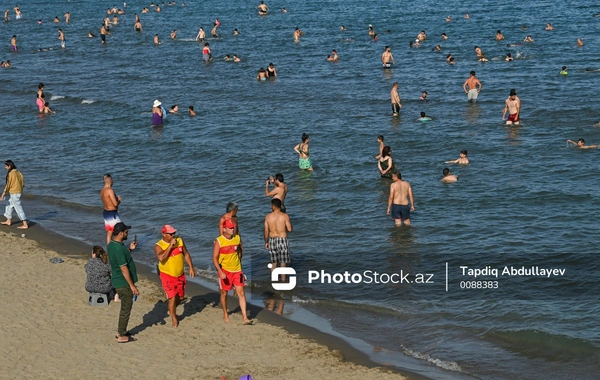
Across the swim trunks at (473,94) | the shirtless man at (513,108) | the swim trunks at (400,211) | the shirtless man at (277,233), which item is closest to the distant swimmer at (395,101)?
the swim trunks at (473,94)

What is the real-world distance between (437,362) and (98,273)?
529cm

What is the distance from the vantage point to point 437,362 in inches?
488

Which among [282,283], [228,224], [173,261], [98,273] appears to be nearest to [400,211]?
[282,283]

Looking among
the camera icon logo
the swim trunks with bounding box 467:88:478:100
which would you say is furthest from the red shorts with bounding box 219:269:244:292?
the swim trunks with bounding box 467:88:478:100

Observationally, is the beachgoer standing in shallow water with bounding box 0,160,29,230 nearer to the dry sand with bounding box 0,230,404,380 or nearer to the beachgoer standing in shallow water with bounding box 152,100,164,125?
the dry sand with bounding box 0,230,404,380

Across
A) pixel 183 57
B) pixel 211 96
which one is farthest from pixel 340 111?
pixel 183 57

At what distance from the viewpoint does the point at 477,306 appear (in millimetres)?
14609

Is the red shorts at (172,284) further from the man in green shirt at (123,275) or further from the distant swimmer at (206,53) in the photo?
the distant swimmer at (206,53)

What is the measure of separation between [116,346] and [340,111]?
790 inches

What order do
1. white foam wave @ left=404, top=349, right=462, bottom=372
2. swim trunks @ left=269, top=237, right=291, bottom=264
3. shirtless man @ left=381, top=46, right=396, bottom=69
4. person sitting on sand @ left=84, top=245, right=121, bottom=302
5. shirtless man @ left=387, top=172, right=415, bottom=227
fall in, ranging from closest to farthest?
1. white foam wave @ left=404, top=349, right=462, bottom=372
2. person sitting on sand @ left=84, top=245, right=121, bottom=302
3. swim trunks @ left=269, top=237, right=291, bottom=264
4. shirtless man @ left=387, top=172, right=415, bottom=227
5. shirtless man @ left=381, top=46, right=396, bottom=69

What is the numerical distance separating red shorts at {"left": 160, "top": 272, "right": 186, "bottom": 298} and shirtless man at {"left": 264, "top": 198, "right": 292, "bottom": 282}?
2.41 meters

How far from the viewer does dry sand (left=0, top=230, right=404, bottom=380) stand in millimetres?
11500

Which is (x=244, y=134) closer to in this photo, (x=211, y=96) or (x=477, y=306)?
(x=211, y=96)

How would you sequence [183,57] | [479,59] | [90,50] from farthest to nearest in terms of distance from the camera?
[90,50], [183,57], [479,59]
